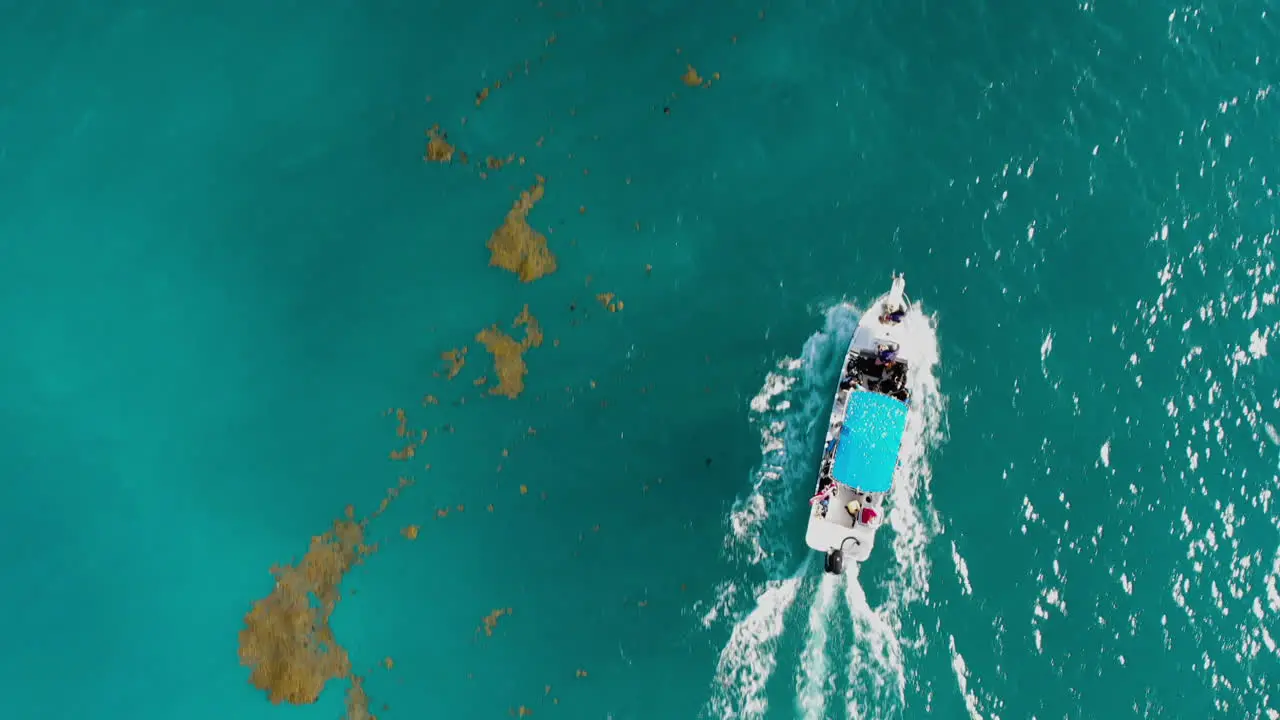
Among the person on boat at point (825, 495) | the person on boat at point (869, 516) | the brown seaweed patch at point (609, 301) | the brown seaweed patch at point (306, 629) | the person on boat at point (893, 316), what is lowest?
the brown seaweed patch at point (306, 629)

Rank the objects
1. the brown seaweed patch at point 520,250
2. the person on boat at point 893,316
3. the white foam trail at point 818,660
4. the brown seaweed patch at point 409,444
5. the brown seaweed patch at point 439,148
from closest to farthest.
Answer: the person on boat at point 893,316 < the white foam trail at point 818,660 < the brown seaweed patch at point 409,444 < the brown seaweed patch at point 520,250 < the brown seaweed patch at point 439,148

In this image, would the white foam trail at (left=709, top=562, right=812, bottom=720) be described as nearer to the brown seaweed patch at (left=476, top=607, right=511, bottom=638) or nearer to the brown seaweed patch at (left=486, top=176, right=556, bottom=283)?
the brown seaweed patch at (left=476, top=607, right=511, bottom=638)

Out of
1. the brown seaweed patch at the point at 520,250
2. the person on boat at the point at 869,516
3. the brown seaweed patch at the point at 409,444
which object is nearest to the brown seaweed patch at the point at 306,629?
the brown seaweed patch at the point at 409,444

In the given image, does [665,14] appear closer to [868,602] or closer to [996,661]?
[868,602]

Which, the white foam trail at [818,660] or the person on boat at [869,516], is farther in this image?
the white foam trail at [818,660]

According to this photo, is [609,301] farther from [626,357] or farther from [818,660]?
[818,660]

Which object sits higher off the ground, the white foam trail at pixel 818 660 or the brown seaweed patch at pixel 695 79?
the brown seaweed patch at pixel 695 79

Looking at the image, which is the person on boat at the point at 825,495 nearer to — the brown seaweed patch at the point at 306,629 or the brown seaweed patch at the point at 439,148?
the brown seaweed patch at the point at 306,629
